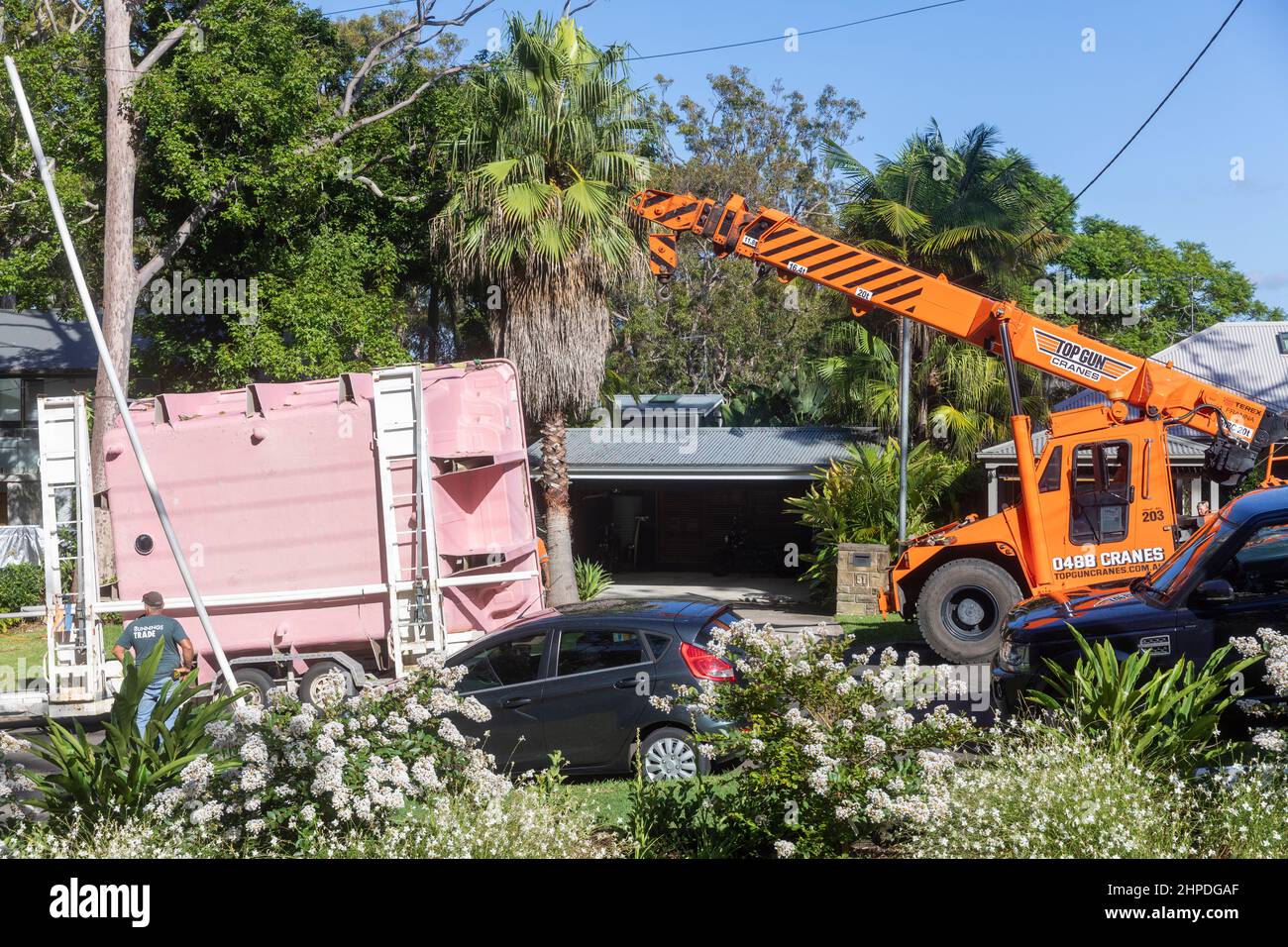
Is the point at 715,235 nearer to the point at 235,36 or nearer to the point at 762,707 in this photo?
the point at 762,707

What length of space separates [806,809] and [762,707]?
626 millimetres

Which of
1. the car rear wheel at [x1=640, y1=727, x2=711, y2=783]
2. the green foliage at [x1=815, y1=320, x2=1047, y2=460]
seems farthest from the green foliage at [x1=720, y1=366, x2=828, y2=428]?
the car rear wheel at [x1=640, y1=727, x2=711, y2=783]

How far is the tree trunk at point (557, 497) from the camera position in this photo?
65.9 ft

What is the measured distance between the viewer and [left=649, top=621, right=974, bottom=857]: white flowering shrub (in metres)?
5.61

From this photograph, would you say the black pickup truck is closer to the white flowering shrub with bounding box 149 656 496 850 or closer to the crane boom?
the white flowering shrub with bounding box 149 656 496 850

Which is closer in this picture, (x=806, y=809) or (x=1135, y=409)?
(x=806, y=809)

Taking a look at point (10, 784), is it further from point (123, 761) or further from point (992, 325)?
point (992, 325)

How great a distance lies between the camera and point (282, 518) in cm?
1280

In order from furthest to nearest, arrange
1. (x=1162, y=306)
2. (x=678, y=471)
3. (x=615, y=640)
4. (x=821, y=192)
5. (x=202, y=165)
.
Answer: (x=1162, y=306)
(x=821, y=192)
(x=678, y=471)
(x=202, y=165)
(x=615, y=640)

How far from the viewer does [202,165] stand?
21219 millimetres

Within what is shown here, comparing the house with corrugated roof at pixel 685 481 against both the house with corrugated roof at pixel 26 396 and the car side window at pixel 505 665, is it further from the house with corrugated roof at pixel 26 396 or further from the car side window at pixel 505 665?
the car side window at pixel 505 665

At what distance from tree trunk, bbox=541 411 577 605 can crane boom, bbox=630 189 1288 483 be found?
6039mm
